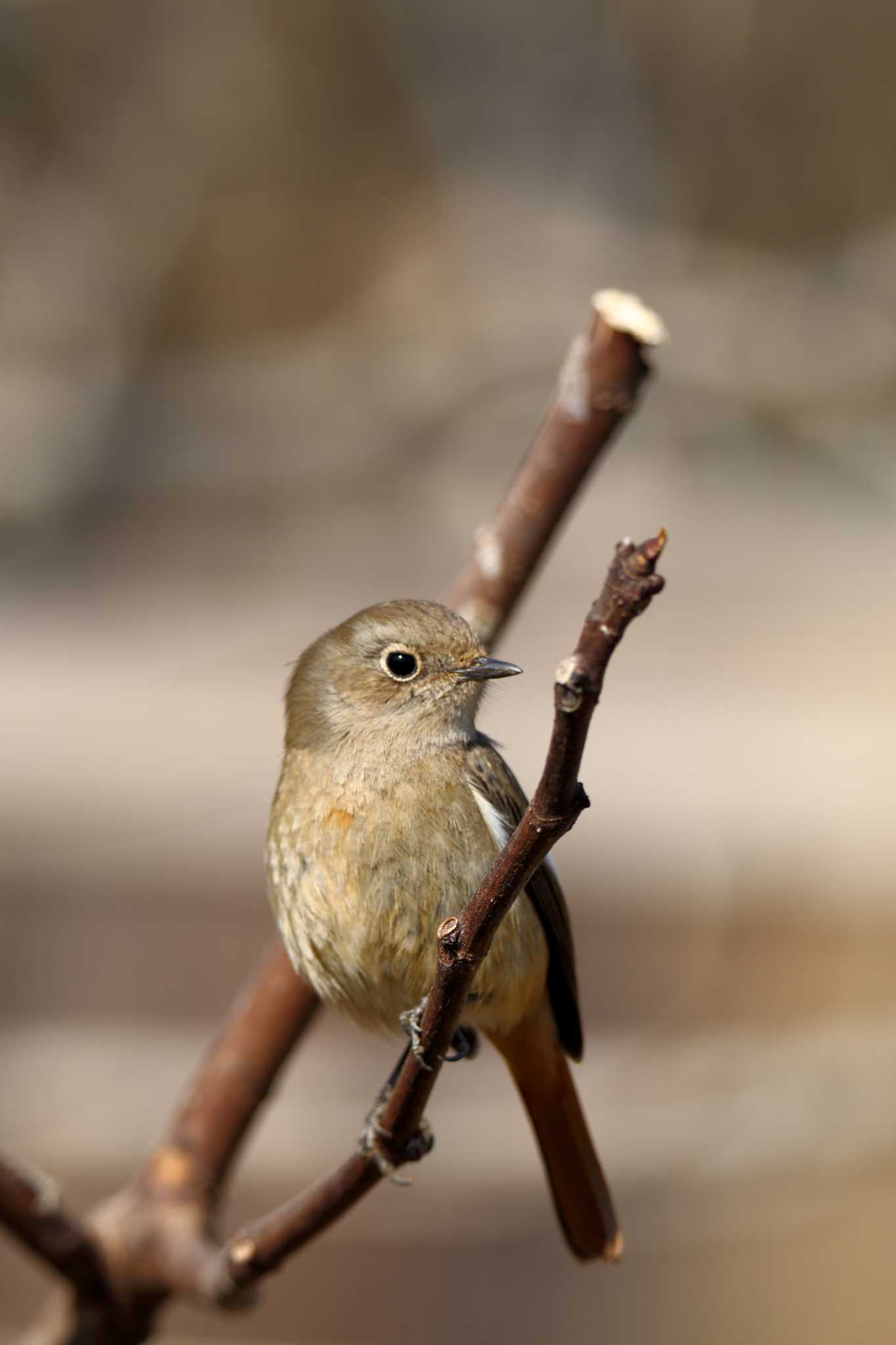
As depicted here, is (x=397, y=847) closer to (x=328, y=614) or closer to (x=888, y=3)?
(x=328, y=614)

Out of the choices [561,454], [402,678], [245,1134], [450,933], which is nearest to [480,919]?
[450,933]

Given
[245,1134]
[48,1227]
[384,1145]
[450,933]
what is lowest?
[48,1227]

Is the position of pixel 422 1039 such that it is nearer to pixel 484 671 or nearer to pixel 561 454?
pixel 484 671

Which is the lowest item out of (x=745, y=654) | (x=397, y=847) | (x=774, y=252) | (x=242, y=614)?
(x=397, y=847)

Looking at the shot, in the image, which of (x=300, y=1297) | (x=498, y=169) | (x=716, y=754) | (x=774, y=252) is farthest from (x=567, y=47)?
(x=300, y=1297)

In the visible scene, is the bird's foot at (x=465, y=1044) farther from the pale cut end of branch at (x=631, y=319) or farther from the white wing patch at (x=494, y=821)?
the pale cut end of branch at (x=631, y=319)
